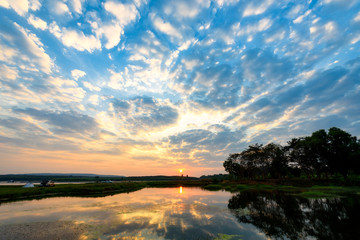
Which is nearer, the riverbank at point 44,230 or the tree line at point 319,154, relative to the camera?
the riverbank at point 44,230

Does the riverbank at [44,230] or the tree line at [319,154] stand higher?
the tree line at [319,154]

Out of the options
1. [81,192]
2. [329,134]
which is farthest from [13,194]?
[329,134]

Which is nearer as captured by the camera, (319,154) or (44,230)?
(44,230)

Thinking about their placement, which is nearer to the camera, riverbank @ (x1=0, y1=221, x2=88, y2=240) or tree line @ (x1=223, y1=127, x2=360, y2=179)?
riverbank @ (x1=0, y1=221, x2=88, y2=240)

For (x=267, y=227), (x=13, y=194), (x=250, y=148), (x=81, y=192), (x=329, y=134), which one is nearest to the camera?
(x=267, y=227)

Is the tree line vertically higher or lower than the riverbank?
higher

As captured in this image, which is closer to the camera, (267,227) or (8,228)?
(8,228)

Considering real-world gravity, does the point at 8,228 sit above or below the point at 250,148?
below

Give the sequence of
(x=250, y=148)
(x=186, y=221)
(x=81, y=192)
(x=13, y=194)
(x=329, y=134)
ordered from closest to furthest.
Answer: (x=186, y=221) < (x=13, y=194) < (x=81, y=192) < (x=329, y=134) < (x=250, y=148)

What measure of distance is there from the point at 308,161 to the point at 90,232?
79.4 m

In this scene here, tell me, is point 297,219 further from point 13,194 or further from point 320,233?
point 13,194

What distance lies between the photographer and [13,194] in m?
34.1

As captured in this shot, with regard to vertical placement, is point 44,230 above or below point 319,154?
below

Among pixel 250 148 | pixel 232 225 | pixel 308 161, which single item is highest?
pixel 250 148
